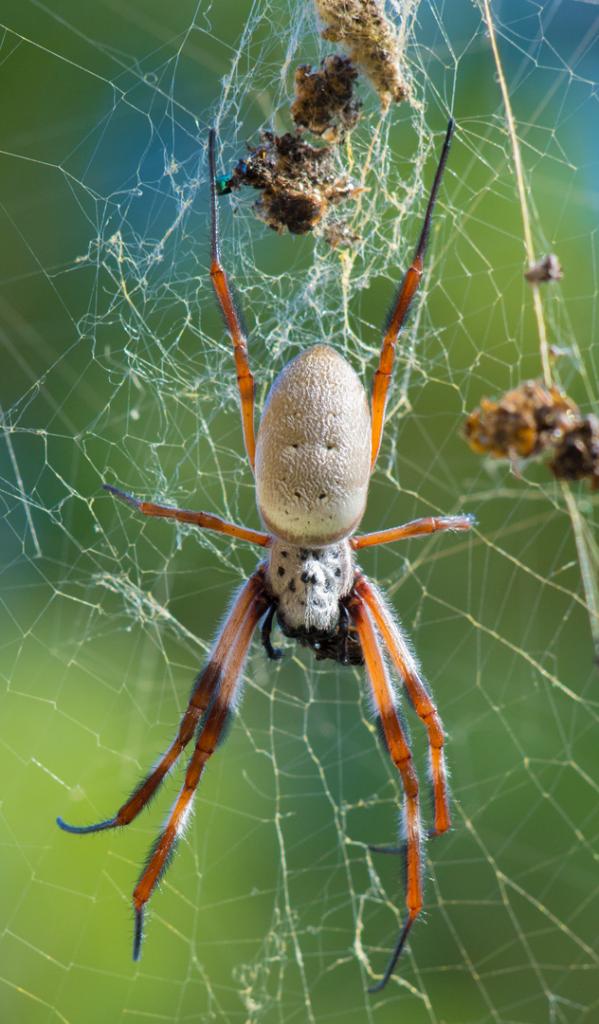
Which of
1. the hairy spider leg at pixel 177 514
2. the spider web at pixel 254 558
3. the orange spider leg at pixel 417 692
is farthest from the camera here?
the spider web at pixel 254 558

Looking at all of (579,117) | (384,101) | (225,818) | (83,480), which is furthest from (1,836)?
(579,117)

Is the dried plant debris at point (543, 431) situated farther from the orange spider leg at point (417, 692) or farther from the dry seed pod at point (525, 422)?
the orange spider leg at point (417, 692)

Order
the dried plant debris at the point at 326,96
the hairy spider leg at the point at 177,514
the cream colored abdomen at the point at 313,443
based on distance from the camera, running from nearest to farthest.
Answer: the cream colored abdomen at the point at 313,443 → the dried plant debris at the point at 326,96 → the hairy spider leg at the point at 177,514

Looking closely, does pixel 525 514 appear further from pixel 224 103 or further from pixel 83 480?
pixel 224 103

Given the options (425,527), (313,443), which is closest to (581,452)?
(313,443)

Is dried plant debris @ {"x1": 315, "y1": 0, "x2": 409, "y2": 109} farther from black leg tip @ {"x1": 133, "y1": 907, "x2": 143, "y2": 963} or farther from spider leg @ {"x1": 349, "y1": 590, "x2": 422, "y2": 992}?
black leg tip @ {"x1": 133, "y1": 907, "x2": 143, "y2": 963}

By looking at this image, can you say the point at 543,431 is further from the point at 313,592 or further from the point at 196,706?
the point at 196,706

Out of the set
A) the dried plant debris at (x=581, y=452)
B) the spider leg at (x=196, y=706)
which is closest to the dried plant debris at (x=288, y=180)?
the spider leg at (x=196, y=706)

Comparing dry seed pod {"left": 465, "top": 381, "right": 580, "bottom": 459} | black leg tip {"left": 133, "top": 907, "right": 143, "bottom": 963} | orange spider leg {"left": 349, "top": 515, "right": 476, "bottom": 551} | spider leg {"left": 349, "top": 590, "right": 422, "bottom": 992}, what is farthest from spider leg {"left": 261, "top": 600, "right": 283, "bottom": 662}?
dry seed pod {"left": 465, "top": 381, "right": 580, "bottom": 459}
